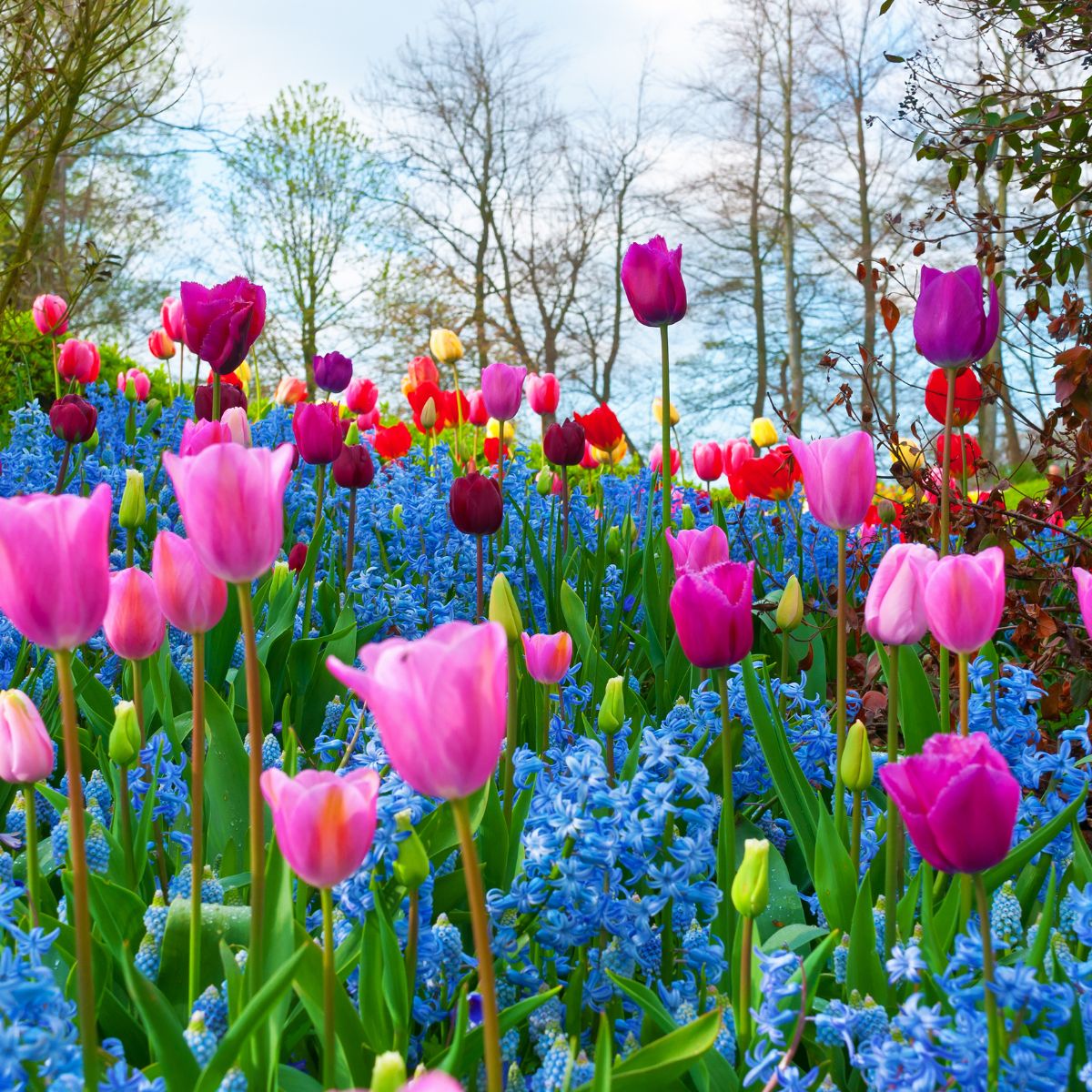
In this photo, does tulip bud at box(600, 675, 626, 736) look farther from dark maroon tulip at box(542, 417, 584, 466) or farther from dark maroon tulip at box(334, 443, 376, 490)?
dark maroon tulip at box(542, 417, 584, 466)

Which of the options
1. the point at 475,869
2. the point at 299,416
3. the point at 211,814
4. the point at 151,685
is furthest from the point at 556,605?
the point at 475,869

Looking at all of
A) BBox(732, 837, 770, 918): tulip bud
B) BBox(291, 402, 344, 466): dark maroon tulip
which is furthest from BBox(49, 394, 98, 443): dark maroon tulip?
BBox(732, 837, 770, 918): tulip bud

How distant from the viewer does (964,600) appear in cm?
112

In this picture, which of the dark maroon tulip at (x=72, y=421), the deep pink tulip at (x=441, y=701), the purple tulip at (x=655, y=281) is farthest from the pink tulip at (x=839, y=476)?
the dark maroon tulip at (x=72, y=421)

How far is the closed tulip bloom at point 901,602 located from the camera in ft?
4.11

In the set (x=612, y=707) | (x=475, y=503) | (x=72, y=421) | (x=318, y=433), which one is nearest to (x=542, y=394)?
(x=318, y=433)

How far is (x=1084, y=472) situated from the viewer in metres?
2.41

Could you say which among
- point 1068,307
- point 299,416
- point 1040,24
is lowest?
point 299,416

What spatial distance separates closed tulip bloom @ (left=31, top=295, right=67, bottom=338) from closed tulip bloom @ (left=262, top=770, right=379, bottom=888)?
4.04 m

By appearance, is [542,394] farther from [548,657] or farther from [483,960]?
[483,960]

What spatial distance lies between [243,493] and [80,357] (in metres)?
3.69

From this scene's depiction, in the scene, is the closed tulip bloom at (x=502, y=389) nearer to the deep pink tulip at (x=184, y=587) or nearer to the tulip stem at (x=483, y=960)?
the deep pink tulip at (x=184, y=587)

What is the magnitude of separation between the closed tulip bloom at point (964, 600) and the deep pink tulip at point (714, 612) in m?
0.20

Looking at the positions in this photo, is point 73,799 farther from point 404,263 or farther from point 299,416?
point 404,263
